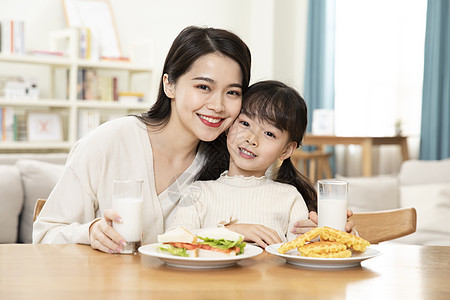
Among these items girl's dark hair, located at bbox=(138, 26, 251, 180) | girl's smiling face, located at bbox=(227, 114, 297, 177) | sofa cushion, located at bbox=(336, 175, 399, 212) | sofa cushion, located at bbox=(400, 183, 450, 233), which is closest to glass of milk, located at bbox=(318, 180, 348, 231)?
girl's smiling face, located at bbox=(227, 114, 297, 177)

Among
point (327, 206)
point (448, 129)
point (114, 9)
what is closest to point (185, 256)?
point (327, 206)

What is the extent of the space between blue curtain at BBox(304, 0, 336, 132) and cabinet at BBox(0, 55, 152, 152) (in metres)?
1.70

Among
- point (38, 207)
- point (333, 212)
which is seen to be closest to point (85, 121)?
point (38, 207)

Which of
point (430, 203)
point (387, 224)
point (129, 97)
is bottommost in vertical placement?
point (430, 203)

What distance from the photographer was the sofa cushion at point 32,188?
310 centimetres

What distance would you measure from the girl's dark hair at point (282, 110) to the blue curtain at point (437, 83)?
13.2ft

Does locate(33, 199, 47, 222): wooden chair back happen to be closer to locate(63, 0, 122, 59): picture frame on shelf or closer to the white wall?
locate(63, 0, 122, 59): picture frame on shelf

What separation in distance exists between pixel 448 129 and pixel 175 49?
4.24m

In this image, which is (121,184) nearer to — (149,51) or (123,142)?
(123,142)

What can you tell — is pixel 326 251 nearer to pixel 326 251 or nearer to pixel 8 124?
pixel 326 251

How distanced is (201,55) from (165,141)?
29 centimetres

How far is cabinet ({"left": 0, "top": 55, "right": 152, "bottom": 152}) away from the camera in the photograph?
520 centimetres

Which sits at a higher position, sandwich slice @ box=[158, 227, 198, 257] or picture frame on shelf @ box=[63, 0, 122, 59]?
picture frame on shelf @ box=[63, 0, 122, 59]

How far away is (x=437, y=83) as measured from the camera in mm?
5453
